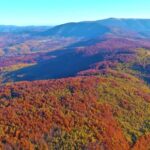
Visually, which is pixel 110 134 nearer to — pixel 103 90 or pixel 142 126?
pixel 142 126

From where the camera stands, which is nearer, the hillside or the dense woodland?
the dense woodland

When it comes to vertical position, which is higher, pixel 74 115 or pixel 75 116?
pixel 74 115

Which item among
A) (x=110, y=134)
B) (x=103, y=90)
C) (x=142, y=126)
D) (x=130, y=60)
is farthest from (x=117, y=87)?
(x=130, y=60)

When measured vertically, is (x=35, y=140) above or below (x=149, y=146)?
above

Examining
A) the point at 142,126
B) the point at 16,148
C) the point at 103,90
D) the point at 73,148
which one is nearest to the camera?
the point at 16,148

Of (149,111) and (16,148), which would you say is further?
(149,111)

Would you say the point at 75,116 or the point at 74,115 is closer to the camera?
the point at 75,116

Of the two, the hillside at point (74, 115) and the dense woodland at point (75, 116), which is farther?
the hillside at point (74, 115)

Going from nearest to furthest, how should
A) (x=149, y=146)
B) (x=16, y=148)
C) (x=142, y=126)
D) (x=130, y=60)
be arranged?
1. (x=16, y=148)
2. (x=149, y=146)
3. (x=142, y=126)
4. (x=130, y=60)
